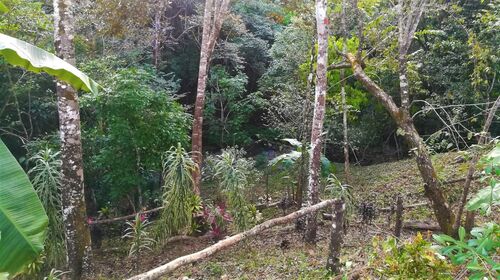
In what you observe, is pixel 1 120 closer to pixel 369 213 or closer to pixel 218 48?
pixel 218 48

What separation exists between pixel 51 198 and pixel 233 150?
4.57 metres

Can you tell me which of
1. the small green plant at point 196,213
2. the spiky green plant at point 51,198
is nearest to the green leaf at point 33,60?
the spiky green plant at point 51,198

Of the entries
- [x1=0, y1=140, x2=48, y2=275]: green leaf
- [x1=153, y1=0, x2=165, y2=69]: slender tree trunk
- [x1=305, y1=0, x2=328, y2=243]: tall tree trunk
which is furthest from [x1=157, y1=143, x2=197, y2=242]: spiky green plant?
[x1=153, y1=0, x2=165, y2=69]: slender tree trunk

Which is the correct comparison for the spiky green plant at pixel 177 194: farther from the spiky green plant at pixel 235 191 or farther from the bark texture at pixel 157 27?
the bark texture at pixel 157 27

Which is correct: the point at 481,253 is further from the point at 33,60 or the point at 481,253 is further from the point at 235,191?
the point at 235,191

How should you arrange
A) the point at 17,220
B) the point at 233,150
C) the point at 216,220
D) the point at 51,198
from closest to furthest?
the point at 17,220 < the point at 51,198 < the point at 216,220 < the point at 233,150

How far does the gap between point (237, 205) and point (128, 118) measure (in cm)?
264

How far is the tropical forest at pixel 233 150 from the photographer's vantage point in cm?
243

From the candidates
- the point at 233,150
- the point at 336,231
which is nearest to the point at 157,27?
the point at 233,150

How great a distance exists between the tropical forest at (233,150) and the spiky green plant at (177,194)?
2 centimetres

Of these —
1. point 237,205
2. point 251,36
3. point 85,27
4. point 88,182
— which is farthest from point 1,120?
point 251,36

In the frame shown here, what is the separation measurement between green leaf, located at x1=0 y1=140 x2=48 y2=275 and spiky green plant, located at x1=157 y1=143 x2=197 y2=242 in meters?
4.09

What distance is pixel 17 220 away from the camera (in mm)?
1757

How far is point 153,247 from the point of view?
6309 mm
